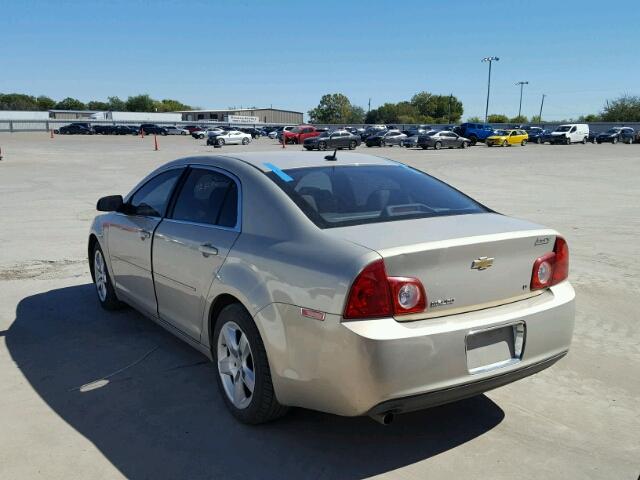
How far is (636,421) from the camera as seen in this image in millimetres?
3631

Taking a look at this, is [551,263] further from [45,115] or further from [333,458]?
[45,115]

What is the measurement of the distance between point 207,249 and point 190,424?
1086 mm

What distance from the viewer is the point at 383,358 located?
2.77 meters

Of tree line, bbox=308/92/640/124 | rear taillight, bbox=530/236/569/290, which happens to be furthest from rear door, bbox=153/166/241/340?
tree line, bbox=308/92/640/124

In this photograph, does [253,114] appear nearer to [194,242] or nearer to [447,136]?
[447,136]

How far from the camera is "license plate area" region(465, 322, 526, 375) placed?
118 inches

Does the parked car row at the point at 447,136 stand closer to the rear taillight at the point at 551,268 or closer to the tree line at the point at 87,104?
the rear taillight at the point at 551,268

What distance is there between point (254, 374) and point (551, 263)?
1.85m

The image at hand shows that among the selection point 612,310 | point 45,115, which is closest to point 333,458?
point 612,310

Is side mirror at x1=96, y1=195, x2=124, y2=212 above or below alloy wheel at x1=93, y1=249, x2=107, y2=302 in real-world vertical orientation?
above

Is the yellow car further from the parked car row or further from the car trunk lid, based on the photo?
the car trunk lid

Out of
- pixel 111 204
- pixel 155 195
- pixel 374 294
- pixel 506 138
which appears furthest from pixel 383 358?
pixel 506 138

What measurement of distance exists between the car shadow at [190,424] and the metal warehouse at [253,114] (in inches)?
5487

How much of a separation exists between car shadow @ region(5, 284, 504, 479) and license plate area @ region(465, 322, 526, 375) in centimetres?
60
